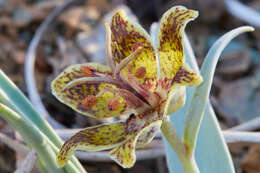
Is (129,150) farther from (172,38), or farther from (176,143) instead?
(172,38)

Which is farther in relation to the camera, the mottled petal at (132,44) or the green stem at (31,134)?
the mottled petal at (132,44)

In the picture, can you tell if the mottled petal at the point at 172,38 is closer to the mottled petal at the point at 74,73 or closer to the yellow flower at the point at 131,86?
the yellow flower at the point at 131,86

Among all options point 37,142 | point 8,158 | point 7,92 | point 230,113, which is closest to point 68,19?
point 8,158

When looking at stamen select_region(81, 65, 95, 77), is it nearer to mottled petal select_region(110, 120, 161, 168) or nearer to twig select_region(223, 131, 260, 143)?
mottled petal select_region(110, 120, 161, 168)

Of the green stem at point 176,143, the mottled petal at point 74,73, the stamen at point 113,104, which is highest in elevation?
the mottled petal at point 74,73

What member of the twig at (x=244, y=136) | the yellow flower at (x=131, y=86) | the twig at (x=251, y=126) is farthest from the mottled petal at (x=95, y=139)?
the twig at (x=251, y=126)

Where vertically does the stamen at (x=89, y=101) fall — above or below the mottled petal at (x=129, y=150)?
above

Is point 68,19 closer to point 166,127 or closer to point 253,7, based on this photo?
point 253,7
